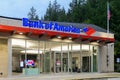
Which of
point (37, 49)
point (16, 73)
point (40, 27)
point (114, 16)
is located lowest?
point (16, 73)

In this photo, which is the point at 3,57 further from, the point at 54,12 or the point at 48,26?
the point at 54,12

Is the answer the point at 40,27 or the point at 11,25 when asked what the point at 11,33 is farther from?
the point at 40,27

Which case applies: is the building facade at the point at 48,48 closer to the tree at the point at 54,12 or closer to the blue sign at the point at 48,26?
the blue sign at the point at 48,26

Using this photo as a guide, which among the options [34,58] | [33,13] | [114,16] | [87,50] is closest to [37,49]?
[34,58]

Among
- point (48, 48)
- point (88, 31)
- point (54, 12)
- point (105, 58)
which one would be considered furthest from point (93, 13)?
point (48, 48)

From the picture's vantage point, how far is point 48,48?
1473 inches

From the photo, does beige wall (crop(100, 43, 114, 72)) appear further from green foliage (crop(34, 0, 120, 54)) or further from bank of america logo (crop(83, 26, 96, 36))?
green foliage (crop(34, 0, 120, 54))

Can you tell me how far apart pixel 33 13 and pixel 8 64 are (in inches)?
4482

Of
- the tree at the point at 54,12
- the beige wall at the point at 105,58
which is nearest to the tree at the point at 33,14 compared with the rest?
the tree at the point at 54,12

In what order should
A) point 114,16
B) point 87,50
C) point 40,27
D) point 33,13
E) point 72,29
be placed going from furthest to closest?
point 33,13
point 114,16
point 87,50
point 72,29
point 40,27

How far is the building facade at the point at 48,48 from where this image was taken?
33.1 m

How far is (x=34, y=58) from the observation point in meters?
35.8

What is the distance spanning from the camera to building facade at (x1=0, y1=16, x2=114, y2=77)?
33125 millimetres

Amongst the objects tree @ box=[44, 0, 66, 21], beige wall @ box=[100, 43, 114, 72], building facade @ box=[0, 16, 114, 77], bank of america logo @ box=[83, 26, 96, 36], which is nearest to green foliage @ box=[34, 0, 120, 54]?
tree @ box=[44, 0, 66, 21]
